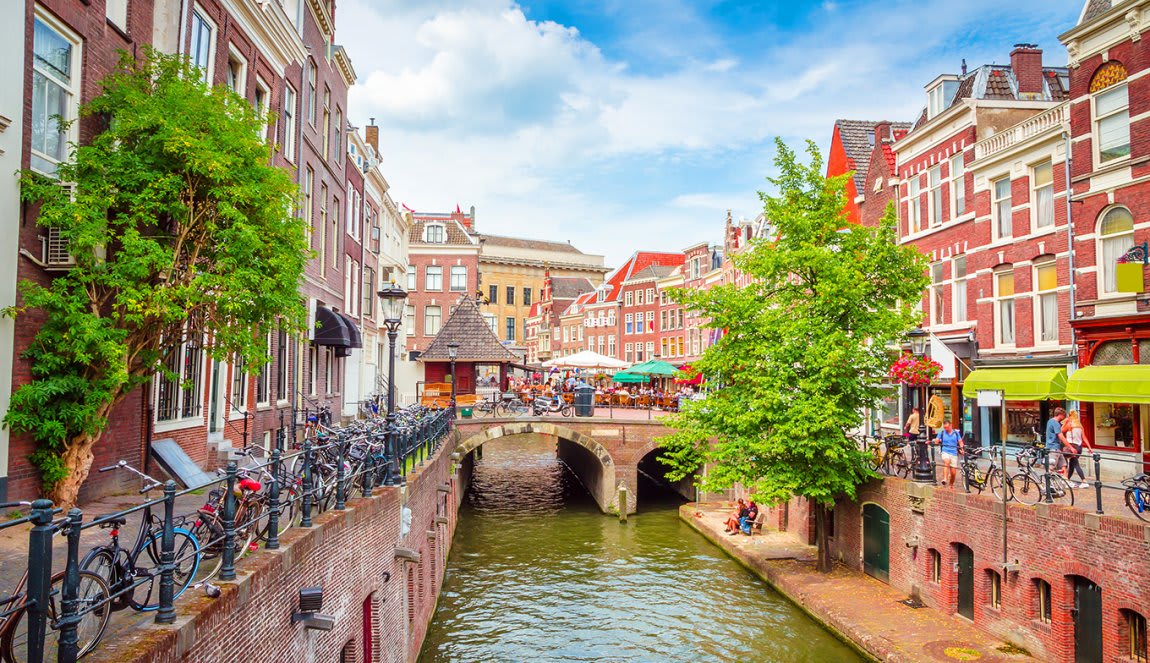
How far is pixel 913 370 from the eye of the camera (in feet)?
61.2

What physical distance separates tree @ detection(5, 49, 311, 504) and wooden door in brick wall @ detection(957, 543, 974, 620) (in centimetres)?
1388

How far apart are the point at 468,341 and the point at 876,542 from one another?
19356mm

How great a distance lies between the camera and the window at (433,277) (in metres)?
59.2

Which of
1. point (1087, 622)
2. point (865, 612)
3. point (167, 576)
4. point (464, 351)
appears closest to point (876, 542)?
point (865, 612)

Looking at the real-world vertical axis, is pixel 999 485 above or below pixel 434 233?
below

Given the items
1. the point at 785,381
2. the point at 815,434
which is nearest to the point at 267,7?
the point at 785,381

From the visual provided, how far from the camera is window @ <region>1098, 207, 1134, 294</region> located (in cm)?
1859

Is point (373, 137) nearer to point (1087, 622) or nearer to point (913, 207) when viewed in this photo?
point (913, 207)

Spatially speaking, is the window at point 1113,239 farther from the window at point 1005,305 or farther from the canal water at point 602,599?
the canal water at point 602,599

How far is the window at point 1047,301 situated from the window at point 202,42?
70.1 ft

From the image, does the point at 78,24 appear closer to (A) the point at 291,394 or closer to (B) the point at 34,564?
(B) the point at 34,564

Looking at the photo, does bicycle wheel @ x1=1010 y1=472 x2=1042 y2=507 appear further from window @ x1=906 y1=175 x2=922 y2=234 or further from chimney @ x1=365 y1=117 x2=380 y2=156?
chimney @ x1=365 y1=117 x2=380 y2=156

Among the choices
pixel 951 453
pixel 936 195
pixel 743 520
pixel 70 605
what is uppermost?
pixel 936 195

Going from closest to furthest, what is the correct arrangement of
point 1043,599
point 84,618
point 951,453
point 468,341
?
point 84,618
point 1043,599
point 951,453
point 468,341
